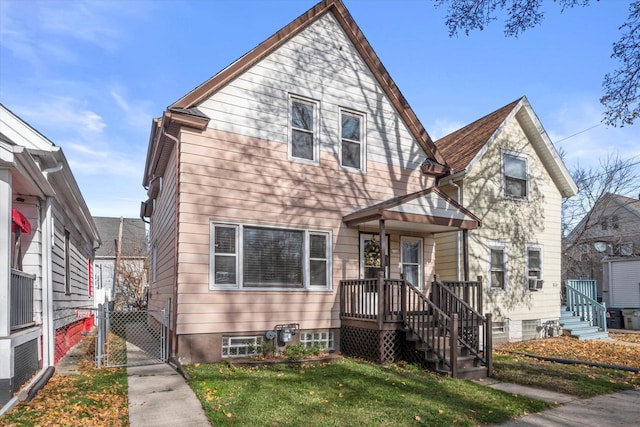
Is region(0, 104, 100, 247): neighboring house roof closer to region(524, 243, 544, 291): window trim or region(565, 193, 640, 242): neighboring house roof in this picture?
region(524, 243, 544, 291): window trim

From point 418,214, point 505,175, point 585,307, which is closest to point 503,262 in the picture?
point 505,175

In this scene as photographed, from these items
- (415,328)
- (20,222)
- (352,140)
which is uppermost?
(352,140)

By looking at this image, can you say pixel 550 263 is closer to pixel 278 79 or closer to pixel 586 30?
pixel 586 30

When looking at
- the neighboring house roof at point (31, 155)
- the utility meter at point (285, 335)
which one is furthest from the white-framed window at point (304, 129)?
the neighboring house roof at point (31, 155)

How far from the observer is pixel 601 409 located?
6.82m

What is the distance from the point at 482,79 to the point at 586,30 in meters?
3.81

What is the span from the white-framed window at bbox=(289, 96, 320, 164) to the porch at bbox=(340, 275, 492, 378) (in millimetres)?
3073

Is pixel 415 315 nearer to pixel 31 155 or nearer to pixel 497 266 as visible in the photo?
pixel 497 266

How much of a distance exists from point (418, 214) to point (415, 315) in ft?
7.27

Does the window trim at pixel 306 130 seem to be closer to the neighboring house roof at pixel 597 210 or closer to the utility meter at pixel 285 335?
the utility meter at pixel 285 335

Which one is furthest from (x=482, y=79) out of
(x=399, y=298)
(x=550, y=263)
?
(x=399, y=298)

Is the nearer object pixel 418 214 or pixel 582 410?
pixel 582 410

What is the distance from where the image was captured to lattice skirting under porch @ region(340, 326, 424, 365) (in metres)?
9.49

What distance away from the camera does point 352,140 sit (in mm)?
11539
